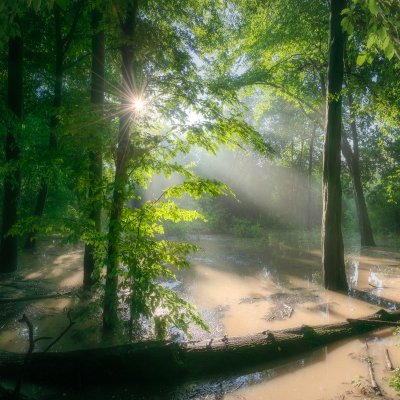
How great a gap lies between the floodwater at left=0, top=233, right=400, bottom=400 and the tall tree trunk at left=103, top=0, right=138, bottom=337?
35 cm

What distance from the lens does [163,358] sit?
16.0 feet

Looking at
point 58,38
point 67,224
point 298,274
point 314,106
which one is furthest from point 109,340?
point 314,106

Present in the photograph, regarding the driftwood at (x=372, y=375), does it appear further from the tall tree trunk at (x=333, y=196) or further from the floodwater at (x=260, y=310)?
the tall tree trunk at (x=333, y=196)

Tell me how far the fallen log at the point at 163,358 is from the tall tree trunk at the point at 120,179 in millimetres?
752

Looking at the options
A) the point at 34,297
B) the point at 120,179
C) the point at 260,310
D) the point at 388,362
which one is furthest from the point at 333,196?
the point at 34,297

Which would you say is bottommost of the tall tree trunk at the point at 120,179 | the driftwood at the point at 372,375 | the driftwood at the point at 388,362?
the driftwood at the point at 372,375

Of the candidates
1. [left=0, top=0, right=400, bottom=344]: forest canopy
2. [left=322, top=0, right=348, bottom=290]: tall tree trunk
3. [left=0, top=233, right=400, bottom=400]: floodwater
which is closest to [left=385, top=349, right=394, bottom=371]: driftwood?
[left=0, top=233, right=400, bottom=400]: floodwater

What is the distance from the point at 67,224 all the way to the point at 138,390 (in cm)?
255

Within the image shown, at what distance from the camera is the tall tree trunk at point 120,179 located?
4.98 m

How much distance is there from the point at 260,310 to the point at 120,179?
16.0ft

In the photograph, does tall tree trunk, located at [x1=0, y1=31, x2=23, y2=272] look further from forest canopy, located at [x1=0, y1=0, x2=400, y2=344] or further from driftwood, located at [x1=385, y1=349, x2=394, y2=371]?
driftwood, located at [x1=385, y1=349, x2=394, y2=371]

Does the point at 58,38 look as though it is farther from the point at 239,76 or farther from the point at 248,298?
the point at 248,298

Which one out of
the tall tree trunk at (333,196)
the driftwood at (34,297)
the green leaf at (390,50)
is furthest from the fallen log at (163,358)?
the green leaf at (390,50)

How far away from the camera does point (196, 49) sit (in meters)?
10.5
